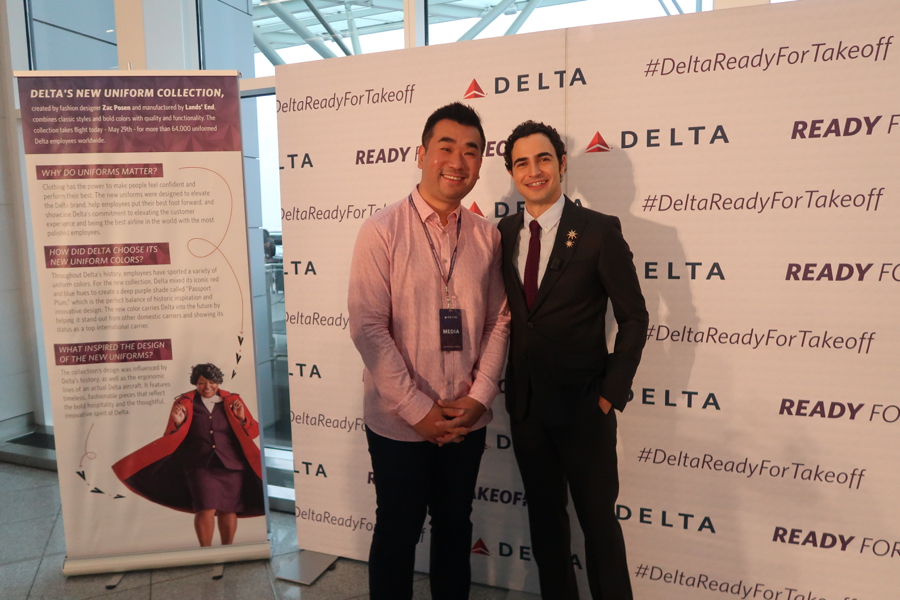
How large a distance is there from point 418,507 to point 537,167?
45.0 inches

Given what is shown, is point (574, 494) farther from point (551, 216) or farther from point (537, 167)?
point (537, 167)

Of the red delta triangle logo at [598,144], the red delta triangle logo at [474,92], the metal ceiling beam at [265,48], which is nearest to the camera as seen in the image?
the red delta triangle logo at [598,144]

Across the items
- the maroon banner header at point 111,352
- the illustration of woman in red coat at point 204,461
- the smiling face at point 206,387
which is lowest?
the illustration of woman in red coat at point 204,461

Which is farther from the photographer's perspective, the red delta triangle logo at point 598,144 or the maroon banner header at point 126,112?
the maroon banner header at point 126,112

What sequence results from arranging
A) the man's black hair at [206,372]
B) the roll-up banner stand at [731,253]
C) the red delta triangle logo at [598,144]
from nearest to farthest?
1. the roll-up banner stand at [731,253]
2. the red delta triangle logo at [598,144]
3. the man's black hair at [206,372]

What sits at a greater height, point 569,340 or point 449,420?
point 569,340

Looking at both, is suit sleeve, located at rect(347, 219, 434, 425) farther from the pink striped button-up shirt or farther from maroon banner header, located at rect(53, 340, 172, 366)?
maroon banner header, located at rect(53, 340, 172, 366)

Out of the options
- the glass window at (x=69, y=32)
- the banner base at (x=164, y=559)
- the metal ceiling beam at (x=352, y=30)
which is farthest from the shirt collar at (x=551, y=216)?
the glass window at (x=69, y=32)

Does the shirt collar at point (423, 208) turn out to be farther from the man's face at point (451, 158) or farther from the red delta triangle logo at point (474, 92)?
the red delta triangle logo at point (474, 92)

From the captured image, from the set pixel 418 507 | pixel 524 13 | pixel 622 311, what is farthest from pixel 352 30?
pixel 418 507

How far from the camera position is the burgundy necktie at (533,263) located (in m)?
1.75

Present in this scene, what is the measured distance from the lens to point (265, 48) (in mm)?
3115

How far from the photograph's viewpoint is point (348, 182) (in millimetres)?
2430

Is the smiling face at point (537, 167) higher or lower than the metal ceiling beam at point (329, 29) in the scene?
lower
